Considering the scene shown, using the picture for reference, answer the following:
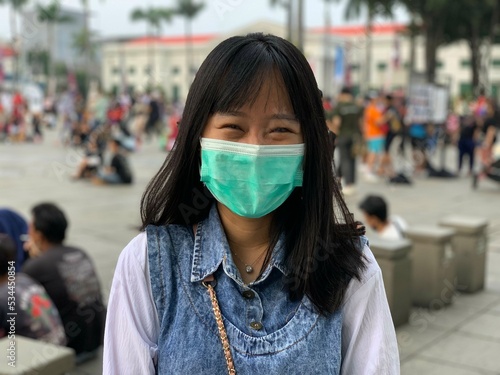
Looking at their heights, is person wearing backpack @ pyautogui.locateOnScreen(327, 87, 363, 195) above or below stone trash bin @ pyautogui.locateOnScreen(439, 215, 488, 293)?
above

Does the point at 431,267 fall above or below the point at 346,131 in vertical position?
below

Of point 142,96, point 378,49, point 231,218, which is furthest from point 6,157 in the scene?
point 378,49

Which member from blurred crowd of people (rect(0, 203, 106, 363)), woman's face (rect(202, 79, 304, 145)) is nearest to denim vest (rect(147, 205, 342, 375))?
woman's face (rect(202, 79, 304, 145))

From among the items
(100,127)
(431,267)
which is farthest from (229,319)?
(100,127)

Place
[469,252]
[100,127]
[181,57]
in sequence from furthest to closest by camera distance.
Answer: [181,57]
[100,127]
[469,252]

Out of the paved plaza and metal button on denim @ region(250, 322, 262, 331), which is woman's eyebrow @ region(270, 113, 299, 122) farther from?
the paved plaza

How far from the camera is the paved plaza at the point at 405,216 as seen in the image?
4.40 metres

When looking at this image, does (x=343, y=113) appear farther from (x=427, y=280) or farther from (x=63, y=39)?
(x=63, y=39)

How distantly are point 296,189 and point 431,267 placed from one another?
4156mm

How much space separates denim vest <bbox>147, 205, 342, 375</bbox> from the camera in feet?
4.33

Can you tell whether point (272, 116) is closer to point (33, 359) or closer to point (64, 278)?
point (33, 359)

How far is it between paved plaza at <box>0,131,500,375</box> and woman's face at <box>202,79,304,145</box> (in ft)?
10.1

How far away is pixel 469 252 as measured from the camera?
5.87 m

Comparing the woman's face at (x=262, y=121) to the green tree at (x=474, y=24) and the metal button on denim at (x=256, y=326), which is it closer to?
the metal button on denim at (x=256, y=326)
